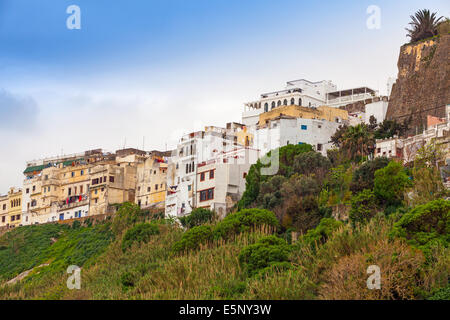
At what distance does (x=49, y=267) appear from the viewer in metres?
63.9

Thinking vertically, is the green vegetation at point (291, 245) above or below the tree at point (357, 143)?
below

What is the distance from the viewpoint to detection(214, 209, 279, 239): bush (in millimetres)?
46469

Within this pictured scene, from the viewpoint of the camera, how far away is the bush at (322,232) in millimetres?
40688

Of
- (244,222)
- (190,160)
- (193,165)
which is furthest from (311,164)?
(190,160)

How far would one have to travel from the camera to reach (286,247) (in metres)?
40.9

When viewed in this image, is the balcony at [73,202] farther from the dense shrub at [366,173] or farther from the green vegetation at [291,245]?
the dense shrub at [366,173]

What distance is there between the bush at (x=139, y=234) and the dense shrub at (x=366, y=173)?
1441cm

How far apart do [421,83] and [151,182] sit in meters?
27.1

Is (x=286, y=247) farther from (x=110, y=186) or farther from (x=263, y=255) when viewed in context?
(x=110, y=186)

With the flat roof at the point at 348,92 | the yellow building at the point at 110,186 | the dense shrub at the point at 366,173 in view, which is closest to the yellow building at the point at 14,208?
the yellow building at the point at 110,186

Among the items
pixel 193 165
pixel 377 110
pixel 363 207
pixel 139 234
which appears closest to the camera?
pixel 363 207
